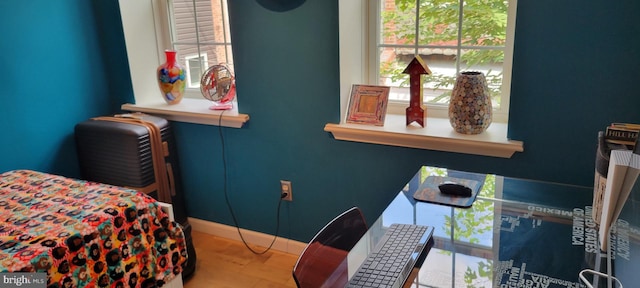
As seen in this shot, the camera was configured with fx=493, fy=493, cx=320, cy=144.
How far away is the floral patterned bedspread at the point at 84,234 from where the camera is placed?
63.0 inches

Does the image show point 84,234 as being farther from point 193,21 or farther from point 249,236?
point 193,21

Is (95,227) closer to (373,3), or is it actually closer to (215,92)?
(215,92)

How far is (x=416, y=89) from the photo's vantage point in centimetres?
205

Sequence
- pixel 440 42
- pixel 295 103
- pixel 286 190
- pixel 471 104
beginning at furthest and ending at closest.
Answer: pixel 286 190, pixel 295 103, pixel 440 42, pixel 471 104

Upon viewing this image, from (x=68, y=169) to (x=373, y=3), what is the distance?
1.80m

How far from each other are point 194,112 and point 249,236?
72 cm

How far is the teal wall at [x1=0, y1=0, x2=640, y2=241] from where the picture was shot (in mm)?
1695

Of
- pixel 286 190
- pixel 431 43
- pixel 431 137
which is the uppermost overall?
pixel 431 43

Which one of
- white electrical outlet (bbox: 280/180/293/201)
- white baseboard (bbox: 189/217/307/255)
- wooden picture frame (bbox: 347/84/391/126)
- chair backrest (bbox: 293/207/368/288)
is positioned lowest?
white baseboard (bbox: 189/217/307/255)

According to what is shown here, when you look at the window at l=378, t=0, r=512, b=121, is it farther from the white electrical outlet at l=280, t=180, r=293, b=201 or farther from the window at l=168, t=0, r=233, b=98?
the window at l=168, t=0, r=233, b=98

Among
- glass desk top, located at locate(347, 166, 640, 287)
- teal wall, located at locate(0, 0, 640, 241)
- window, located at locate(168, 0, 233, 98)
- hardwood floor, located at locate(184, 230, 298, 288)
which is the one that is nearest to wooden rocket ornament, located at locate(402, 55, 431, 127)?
teal wall, located at locate(0, 0, 640, 241)

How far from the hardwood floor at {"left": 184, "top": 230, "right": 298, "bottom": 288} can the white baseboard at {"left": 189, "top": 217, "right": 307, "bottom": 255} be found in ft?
0.09

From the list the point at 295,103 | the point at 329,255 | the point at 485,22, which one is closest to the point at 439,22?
the point at 485,22

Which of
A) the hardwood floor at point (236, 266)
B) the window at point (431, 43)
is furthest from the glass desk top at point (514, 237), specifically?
the hardwood floor at point (236, 266)
